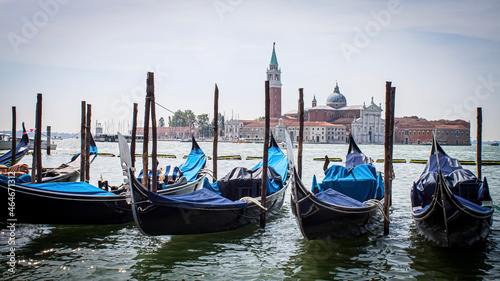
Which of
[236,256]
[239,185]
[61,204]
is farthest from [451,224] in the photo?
[61,204]

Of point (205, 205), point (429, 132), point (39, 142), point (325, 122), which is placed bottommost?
point (205, 205)

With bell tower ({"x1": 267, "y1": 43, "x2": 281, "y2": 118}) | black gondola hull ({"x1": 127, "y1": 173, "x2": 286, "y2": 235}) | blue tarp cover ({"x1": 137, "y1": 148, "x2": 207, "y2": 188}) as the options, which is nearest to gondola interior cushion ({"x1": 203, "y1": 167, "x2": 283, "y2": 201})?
black gondola hull ({"x1": 127, "y1": 173, "x2": 286, "y2": 235})

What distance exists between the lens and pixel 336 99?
84.7 metres

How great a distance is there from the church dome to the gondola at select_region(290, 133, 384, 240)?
7794 cm

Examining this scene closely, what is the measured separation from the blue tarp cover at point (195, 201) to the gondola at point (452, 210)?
247 centimetres

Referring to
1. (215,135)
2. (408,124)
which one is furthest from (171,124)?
A: (215,135)

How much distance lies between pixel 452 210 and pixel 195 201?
3109 mm

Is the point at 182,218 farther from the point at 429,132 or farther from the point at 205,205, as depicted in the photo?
the point at 429,132

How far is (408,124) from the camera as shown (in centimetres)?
7944

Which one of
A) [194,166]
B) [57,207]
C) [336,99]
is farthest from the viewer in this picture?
[336,99]

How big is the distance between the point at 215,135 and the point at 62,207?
3.78m

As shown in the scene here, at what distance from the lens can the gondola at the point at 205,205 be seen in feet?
18.5

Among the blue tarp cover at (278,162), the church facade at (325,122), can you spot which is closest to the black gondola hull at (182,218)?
the blue tarp cover at (278,162)

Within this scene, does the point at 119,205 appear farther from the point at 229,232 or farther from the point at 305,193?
the point at 305,193
